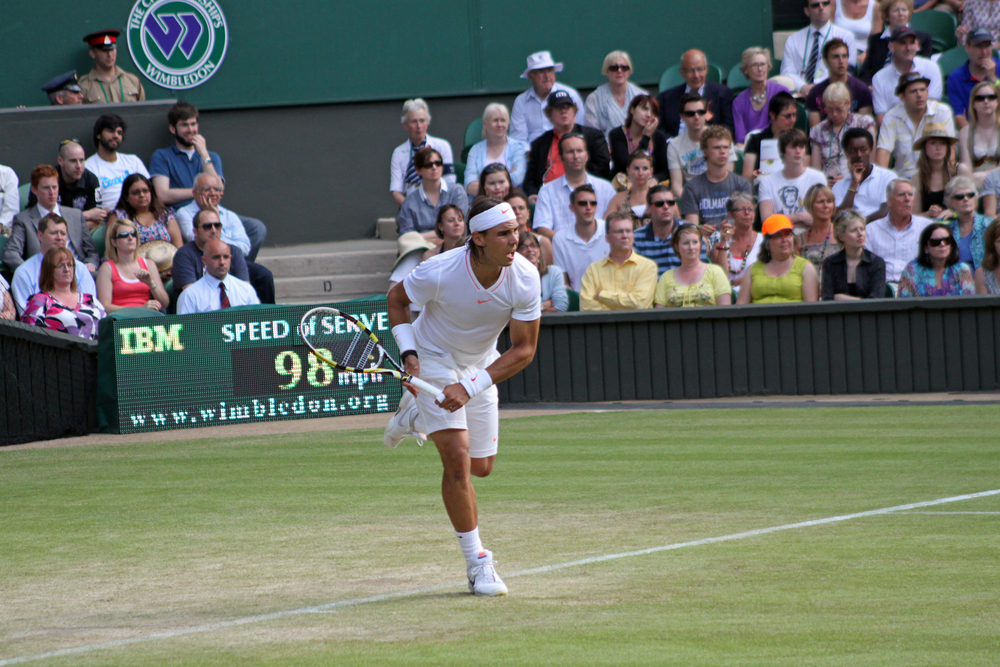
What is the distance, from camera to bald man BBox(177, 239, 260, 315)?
1331 centimetres

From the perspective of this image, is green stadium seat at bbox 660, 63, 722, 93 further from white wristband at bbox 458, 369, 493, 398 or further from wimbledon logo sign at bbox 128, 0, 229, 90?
white wristband at bbox 458, 369, 493, 398

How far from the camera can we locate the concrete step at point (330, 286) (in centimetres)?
1661

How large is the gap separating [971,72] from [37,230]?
11476mm

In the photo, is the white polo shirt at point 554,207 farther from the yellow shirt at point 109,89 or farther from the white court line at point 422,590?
the white court line at point 422,590

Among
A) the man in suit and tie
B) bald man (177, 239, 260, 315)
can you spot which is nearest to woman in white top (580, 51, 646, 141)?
bald man (177, 239, 260, 315)

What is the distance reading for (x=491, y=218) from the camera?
594cm

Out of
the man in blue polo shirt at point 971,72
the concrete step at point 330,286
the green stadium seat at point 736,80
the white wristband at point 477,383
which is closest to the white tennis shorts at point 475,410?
the white wristband at point 477,383

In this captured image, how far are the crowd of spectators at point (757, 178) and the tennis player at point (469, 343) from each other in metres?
6.98

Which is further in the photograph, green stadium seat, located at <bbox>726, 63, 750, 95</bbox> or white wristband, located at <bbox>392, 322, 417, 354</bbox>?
green stadium seat, located at <bbox>726, 63, 750, 95</bbox>

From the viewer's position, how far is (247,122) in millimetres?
19281

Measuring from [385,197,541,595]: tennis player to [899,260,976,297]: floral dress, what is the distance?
847 cm

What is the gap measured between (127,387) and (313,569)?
6880mm

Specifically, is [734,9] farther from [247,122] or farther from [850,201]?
[247,122]

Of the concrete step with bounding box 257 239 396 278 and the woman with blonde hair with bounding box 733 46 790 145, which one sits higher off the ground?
the woman with blonde hair with bounding box 733 46 790 145
